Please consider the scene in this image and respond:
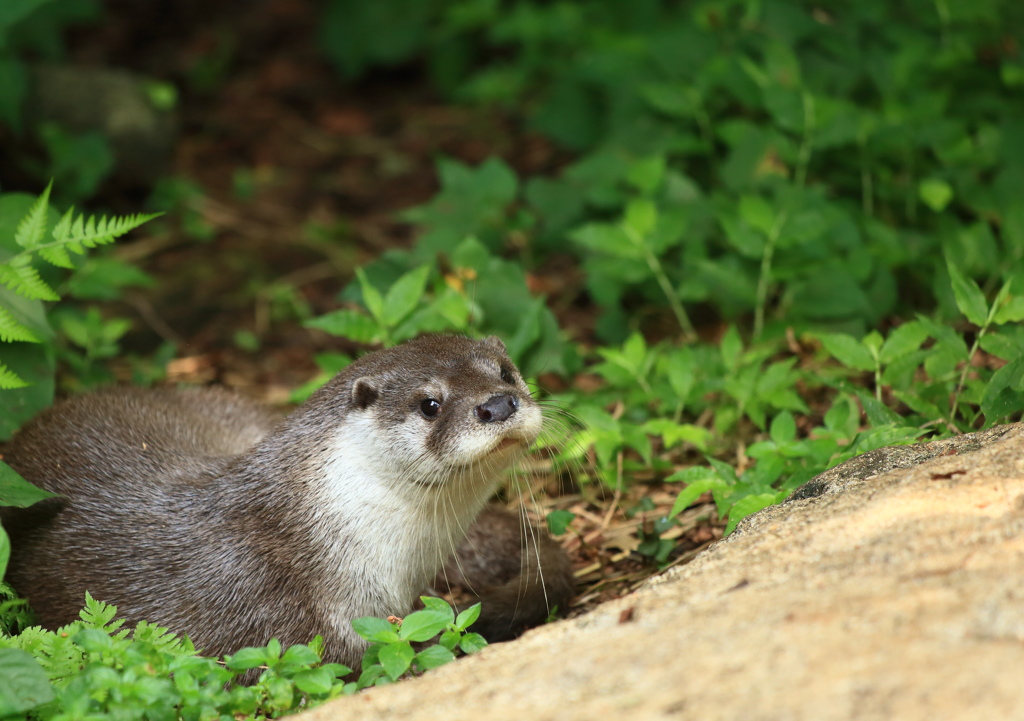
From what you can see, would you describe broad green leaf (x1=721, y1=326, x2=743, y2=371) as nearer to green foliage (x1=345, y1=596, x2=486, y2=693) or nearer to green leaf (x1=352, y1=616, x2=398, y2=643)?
green foliage (x1=345, y1=596, x2=486, y2=693)

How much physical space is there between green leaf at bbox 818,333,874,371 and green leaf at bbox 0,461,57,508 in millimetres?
2535

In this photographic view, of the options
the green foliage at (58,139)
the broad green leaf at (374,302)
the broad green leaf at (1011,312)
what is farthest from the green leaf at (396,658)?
the green foliage at (58,139)

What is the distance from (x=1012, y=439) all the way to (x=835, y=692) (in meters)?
1.22

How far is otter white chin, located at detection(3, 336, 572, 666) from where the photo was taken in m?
3.24

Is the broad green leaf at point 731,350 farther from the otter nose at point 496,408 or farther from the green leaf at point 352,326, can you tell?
the otter nose at point 496,408

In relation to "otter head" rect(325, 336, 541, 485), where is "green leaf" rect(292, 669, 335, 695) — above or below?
below

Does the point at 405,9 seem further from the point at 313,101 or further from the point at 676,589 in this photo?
the point at 676,589

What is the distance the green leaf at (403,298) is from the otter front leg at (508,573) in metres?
0.84

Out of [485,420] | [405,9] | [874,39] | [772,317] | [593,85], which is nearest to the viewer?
[485,420]

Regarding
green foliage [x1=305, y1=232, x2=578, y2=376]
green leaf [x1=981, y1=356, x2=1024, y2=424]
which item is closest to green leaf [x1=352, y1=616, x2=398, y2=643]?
green foliage [x1=305, y1=232, x2=578, y2=376]

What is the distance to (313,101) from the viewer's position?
911cm

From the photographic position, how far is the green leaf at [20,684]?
245cm

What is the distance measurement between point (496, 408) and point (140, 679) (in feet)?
3.85

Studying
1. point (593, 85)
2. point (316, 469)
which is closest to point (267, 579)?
point (316, 469)
